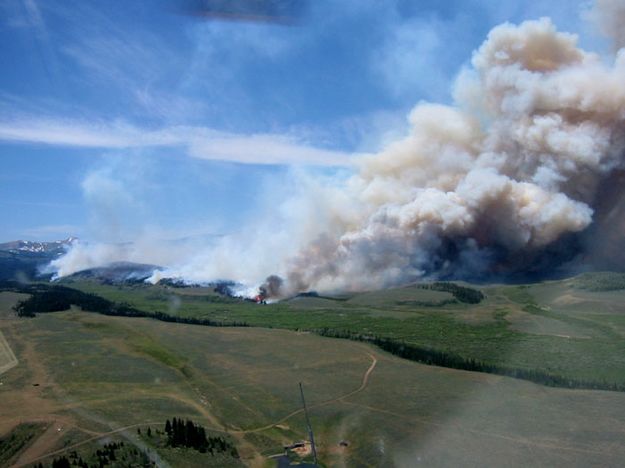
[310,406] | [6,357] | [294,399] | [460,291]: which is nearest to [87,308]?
[6,357]

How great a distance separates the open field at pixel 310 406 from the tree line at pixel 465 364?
196 centimetres

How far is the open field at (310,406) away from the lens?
36.2 m

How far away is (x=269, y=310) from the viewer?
110 m

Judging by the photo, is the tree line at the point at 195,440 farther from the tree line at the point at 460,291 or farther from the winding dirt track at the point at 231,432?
the tree line at the point at 460,291

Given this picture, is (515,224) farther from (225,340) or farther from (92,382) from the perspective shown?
(92,382)

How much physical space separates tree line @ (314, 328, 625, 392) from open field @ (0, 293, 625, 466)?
196 centimetres

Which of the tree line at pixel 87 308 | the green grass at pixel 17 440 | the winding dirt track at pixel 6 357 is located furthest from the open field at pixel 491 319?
the green grass at pixel 17 440

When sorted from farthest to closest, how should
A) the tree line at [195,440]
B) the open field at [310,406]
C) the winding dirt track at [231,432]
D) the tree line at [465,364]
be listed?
the tree line at [465,364] < the tree line at [195,440] < the open field at [310,406] < the winding dirt track at [231,432]

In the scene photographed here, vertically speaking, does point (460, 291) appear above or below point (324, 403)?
above

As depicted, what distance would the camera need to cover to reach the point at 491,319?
8694 cm

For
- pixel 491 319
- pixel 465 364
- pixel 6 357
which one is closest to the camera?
pixel 465 364

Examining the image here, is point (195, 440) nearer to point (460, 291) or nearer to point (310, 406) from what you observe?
point (310, 406)

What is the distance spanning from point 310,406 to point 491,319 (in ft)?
161

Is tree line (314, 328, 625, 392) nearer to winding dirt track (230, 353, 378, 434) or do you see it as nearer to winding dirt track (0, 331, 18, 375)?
winding dirt track (230, 353, 378, 434)
